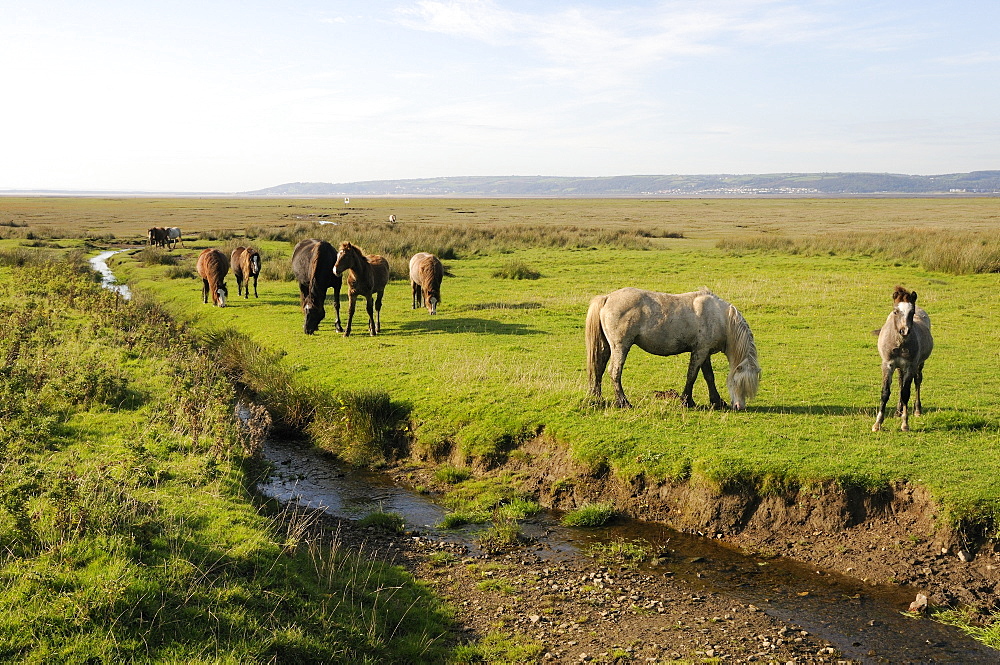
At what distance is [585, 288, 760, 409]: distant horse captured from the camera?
12.4 metres

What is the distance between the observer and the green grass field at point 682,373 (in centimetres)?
1030

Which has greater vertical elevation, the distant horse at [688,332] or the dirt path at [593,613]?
the distant horse at [688,332]

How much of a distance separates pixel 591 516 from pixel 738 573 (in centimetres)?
217

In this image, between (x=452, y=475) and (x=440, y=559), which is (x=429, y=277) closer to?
(x=452, y=475)

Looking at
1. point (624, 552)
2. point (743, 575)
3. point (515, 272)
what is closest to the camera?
point (743, 575)

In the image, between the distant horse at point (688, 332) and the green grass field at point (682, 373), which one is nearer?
the green grass field at point (682, 373)

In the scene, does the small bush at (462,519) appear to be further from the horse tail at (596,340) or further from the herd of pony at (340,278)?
the herd of pony at (340,278)

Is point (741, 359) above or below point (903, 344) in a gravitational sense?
below

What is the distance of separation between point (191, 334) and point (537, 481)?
14.5 m

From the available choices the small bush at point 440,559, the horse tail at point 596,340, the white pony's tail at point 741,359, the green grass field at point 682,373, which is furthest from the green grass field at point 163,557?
the white pony's tail at point 741,359

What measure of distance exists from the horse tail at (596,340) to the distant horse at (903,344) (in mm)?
4455

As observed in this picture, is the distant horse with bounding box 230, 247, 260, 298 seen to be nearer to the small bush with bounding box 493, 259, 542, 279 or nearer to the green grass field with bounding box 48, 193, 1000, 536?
the green grass field with bounding box 48, 193, 1000, 536

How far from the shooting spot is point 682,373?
1565 centimetres

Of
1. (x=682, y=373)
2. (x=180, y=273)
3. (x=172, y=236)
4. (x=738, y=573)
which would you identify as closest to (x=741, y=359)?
(x=682, y=373)
